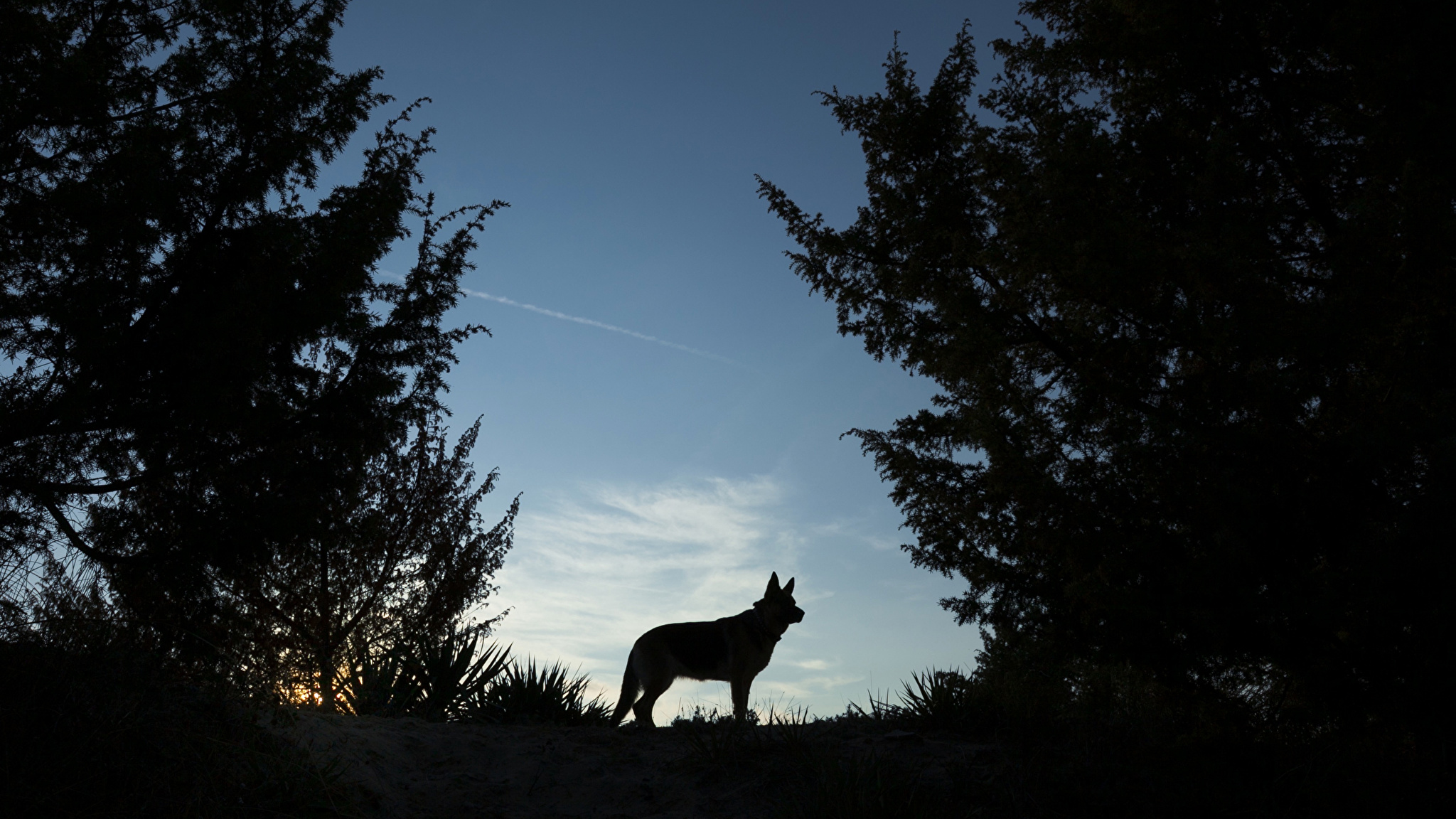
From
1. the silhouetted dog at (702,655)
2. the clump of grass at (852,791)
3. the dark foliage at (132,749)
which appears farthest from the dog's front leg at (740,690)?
the dark foliage at (132,749)

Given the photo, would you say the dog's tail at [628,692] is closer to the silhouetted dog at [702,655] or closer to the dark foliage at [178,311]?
the silhouetted dog at [702,655]

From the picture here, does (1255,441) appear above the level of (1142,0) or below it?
below

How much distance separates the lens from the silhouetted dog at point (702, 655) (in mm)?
8977

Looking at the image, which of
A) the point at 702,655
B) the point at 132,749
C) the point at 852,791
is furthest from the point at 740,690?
the point at 132,749

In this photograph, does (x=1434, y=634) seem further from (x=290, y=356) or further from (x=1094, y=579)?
(x=290, y=356)

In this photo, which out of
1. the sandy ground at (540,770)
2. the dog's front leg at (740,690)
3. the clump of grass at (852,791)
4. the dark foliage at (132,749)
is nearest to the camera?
the dark foliage at (132,749)

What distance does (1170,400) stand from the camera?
7.89 metres

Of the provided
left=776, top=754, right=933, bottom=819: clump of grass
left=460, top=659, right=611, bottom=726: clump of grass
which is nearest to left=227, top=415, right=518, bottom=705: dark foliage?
left=460, top=659, right=611, bottom=726: clump of grass

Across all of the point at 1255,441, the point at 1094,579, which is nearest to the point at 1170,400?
the point at 1255,441

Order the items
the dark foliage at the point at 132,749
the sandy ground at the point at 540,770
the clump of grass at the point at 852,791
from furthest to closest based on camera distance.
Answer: the sandy ground at the point at 540,770
the clump of grass at the point at 852,791
the dark foliage at the point at 132,749

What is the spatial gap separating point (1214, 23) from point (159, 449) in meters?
13.0

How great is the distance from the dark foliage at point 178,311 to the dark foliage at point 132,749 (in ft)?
5.49

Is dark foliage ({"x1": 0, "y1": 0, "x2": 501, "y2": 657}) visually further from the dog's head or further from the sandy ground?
the dog's head

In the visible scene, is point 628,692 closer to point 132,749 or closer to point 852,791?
point 852,791
